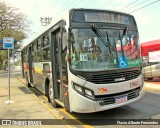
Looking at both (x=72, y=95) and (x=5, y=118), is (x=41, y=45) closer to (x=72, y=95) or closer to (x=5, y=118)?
(x=5, y=118)

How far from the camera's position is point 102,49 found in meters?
6.82

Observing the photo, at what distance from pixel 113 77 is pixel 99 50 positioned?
0.81 meters

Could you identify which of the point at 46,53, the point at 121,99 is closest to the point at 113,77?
the point at 121,99

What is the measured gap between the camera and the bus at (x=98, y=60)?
21.4 ft

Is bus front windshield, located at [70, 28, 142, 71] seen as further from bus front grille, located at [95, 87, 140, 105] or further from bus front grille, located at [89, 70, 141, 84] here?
bus front grille, located at [95, 87, 140, 105]

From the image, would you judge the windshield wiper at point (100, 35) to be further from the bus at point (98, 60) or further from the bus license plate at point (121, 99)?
the bus license plate at point (121, 99)

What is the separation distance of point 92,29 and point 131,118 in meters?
2.81

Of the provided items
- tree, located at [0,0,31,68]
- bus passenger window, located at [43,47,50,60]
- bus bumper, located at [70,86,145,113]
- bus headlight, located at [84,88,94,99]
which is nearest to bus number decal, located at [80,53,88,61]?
bus headlight, located at [84,88,94,99]

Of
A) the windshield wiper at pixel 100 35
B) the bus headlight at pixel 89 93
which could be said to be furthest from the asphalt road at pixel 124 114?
the windshield wiper at pixel 100 35

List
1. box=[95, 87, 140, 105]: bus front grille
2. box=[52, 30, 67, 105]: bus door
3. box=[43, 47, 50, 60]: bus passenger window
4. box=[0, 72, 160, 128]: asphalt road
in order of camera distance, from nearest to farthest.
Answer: box=[95, 87, 140, 105]: bus front grille < box=[0, 72, 160, 128]: asphalt road < box=[52, 30, 67, 105]: bus door < box=[43, 47, 50, 60]: bus passenger window

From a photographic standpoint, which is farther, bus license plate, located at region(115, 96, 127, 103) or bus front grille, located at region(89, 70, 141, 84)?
bus license plate, located at region(115, 96, 127, 103)

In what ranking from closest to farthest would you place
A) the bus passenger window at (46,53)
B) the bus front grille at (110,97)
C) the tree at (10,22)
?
the bus front grille at (110,97)
the bus passenger window at (46,53)
the tree at (10,22)

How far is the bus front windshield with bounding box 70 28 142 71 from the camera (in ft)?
21.7

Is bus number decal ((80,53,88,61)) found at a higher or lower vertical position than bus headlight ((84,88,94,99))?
higher
